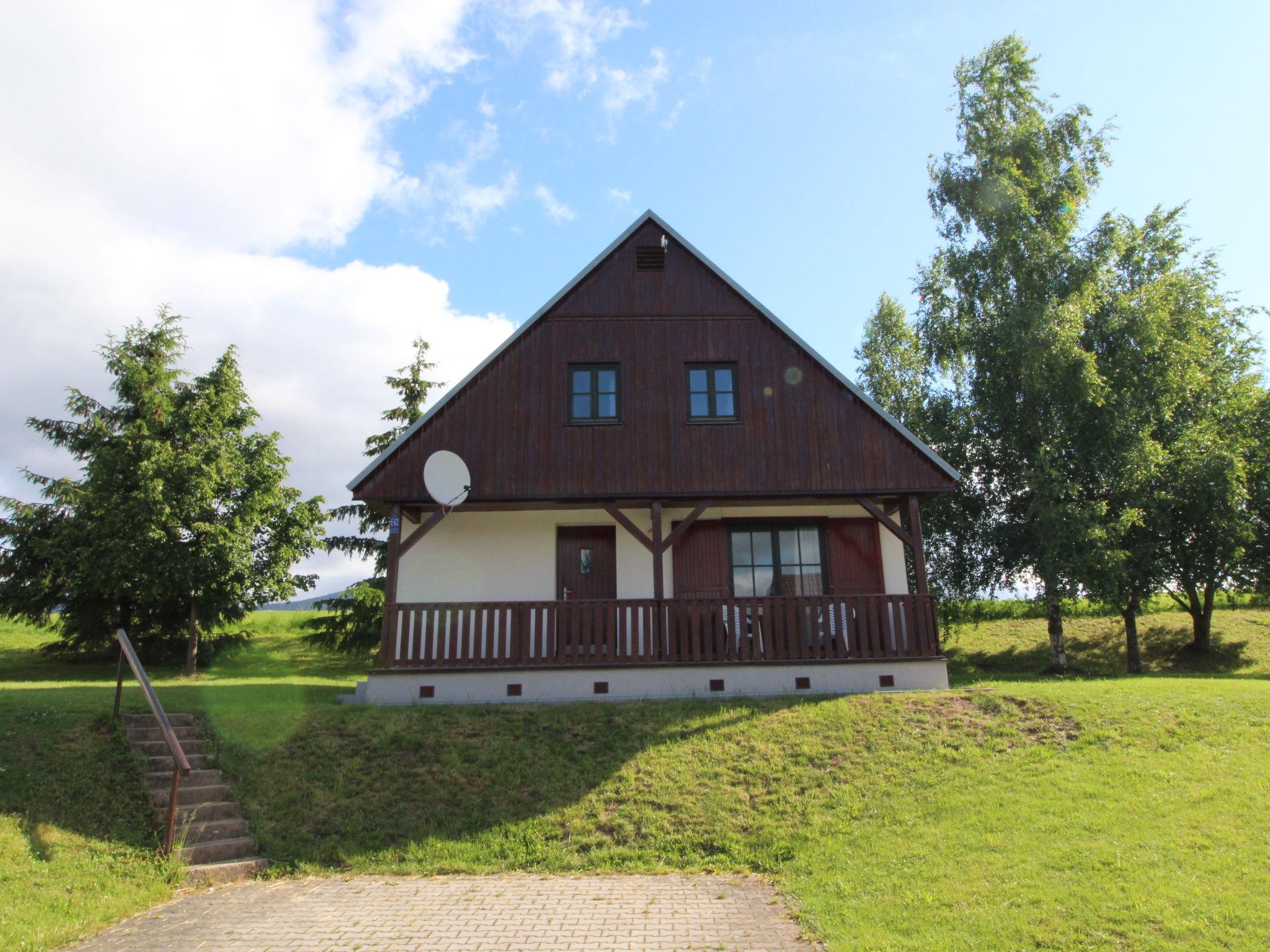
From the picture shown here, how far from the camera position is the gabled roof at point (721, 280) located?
13703mm

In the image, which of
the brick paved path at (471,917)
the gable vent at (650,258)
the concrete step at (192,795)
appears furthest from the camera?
the gable vent at (650,258)

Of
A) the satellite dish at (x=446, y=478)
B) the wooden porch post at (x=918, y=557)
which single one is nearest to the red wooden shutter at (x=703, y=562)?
the wooden porch post at (x=918, y=557)

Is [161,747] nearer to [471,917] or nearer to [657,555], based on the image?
[471,917]

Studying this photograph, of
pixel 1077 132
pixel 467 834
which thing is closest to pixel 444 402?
pixel 467 834

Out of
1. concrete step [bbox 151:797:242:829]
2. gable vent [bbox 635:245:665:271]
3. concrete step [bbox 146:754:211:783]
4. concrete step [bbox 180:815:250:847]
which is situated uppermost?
gable vent [bbox 635:245:665:271]

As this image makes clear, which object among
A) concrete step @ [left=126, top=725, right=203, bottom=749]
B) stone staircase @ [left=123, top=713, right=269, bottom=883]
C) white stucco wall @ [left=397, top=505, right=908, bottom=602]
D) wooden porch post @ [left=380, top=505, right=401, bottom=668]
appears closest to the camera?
stone staircase @ [left=123, top=713, right=269, bottom=883]

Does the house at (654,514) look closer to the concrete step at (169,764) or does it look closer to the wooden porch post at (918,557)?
the wooden porch post at (918,557)

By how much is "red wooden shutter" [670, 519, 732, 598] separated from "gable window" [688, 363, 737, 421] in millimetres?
2053

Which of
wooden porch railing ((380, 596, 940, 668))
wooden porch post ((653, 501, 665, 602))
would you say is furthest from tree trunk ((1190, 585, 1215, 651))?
wooden porch post ((653, 501, 665, 602))

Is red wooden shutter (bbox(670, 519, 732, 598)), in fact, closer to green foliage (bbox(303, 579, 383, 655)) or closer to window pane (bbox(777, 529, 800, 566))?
window pane (bbox(777, 529, 800, 566))

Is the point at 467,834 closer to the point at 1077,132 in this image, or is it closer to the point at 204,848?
the point at 204,848

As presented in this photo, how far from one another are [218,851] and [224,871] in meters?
0.40

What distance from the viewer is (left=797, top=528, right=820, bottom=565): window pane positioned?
15.2 metres

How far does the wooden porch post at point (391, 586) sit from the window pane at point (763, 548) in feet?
21.2
